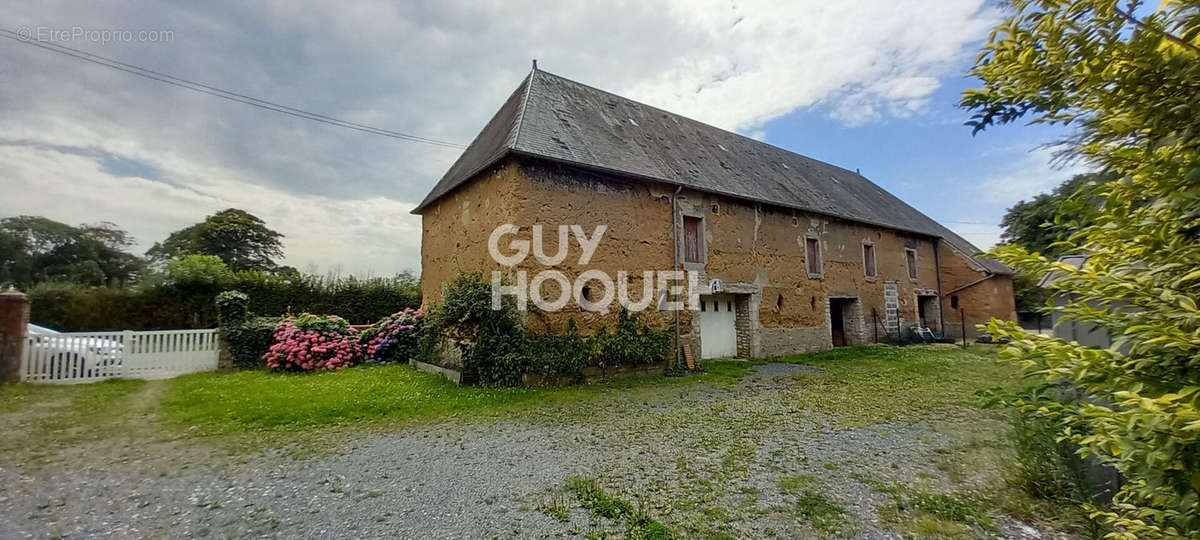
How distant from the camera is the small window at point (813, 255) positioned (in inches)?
521

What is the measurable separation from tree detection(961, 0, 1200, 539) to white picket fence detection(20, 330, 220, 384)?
12.4 meters

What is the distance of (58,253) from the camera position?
72.4ft

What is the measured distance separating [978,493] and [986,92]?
9.91ft

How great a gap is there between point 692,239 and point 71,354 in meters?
12.1

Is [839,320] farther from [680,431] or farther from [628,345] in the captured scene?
[680,431]

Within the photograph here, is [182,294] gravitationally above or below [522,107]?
below

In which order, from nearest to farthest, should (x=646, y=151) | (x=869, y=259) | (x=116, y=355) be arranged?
(x=116, y=355) < (x=646, y=151) < (x=869, y=259)

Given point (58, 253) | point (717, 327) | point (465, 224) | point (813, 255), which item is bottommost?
point (717, 327)

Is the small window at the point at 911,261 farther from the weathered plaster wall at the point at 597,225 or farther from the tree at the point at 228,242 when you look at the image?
the tree at the point at 228,242

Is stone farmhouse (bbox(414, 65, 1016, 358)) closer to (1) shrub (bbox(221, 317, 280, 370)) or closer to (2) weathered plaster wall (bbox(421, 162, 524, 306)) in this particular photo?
(2) weathered plaster wall (bbox(421, 162, 524, 306))

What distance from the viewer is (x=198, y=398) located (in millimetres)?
6863

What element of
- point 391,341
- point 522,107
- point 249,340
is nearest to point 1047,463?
point 522,107

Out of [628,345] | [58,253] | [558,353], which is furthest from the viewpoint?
[58,253]

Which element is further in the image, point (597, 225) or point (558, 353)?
point (597, 225)
